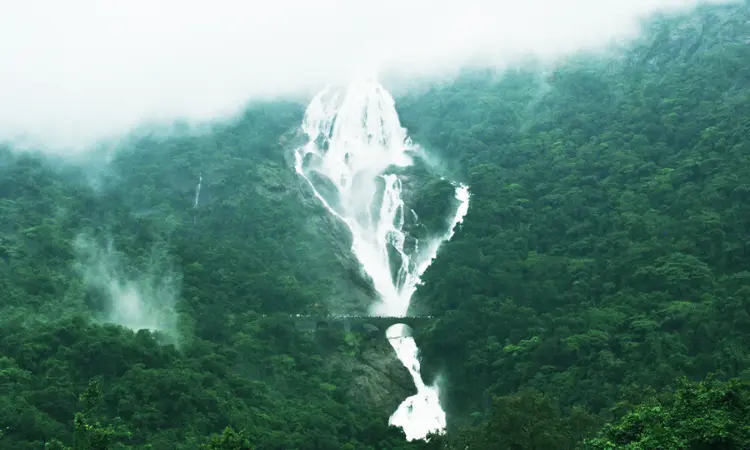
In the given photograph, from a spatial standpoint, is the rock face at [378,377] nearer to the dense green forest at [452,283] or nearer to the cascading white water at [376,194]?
the dense green forest at [452,283]

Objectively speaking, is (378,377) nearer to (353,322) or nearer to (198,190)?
(353,322)

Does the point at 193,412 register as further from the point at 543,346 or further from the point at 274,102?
the point at 274,102

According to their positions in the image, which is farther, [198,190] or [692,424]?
[198,190]

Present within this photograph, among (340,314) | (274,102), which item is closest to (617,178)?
→ (340,314)

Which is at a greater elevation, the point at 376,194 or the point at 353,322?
the point at 376,194

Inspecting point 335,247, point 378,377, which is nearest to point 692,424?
point 378,377

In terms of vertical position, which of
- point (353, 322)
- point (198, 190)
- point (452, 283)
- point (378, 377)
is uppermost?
point (198, 190)
